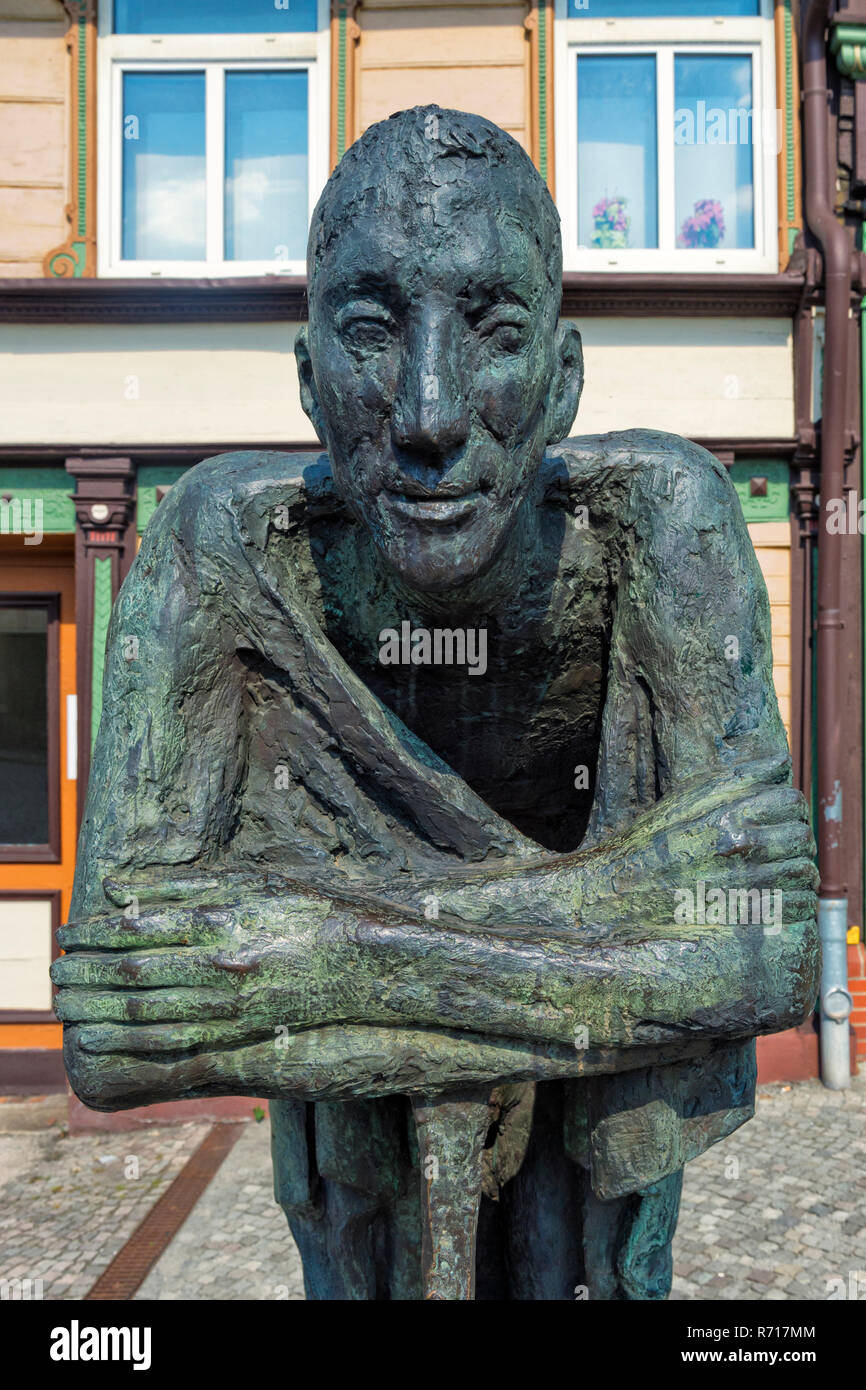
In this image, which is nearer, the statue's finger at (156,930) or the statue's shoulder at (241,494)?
the statue's finger at (156,930)

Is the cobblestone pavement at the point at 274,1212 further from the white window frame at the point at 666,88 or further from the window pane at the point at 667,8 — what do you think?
the window pane at the point at 667,8

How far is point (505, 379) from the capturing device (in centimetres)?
147

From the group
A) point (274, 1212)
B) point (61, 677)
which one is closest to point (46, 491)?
point (61, 677)

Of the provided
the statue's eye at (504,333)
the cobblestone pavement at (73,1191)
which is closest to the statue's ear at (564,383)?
the statue's eye at (504,333)

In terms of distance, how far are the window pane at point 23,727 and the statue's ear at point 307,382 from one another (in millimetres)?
4887

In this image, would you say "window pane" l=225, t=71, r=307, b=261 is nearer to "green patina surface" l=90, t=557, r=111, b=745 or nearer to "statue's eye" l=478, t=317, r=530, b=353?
"green patina surface" l=90, t=557, r=111, b=745

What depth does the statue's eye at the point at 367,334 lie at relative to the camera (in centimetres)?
145

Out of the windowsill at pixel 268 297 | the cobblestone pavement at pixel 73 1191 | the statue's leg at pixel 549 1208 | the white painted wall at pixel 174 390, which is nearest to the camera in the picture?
the statue's leg at pixel 549 1208

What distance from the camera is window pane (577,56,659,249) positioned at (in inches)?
228

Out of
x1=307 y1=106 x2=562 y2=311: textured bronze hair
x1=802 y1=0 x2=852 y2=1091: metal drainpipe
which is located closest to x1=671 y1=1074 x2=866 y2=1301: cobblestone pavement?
x1=802 y1=0 x2=852 y2=1091: metal drainpipe

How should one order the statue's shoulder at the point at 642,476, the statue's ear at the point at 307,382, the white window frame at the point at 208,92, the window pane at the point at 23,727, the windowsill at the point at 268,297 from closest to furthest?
the statue's ear at the point at 307,382 → the statue's shoulder at the point at 642,476 → the windowsill at the point at 268,297 → the white window frame at the point at 208,92 → the window pane at the point at 23,727

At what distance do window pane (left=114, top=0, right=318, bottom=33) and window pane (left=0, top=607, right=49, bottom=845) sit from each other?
317 cm

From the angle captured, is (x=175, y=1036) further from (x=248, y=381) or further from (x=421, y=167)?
(x=248, y=381)
